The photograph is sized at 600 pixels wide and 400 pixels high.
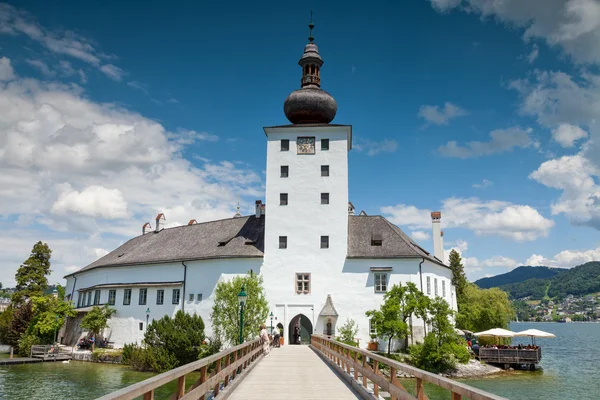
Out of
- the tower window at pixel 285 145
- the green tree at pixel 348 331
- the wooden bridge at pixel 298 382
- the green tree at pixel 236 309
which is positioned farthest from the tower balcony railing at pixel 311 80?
the wooden bridge at pixel 298 382

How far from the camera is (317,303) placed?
40.2 meters

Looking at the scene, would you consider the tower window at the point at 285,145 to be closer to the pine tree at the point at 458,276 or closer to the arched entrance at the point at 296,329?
the arched entrance at the point at 296,329

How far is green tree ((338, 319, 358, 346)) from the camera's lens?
38.1m

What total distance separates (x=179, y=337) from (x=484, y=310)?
33872 millimetres

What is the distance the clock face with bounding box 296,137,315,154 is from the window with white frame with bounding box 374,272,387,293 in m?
11.6

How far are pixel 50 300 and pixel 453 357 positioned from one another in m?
37.4

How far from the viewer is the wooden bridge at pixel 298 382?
624 centimetres

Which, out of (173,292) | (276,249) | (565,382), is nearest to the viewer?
(565,382)

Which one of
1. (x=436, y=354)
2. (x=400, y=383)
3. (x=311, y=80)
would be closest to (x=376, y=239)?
(x=436, y=354)

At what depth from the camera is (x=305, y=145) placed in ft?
142

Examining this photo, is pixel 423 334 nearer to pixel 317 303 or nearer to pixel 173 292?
pixel 317 303

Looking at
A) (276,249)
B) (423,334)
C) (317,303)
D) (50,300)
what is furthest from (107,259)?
(423,334)

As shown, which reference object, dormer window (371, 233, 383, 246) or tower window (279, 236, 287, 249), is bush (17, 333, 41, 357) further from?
dormer window (371, 233, 383, 246)

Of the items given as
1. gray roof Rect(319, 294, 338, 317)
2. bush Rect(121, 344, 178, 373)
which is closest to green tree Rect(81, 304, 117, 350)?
bush Rect(121, 344, 178, 373)
